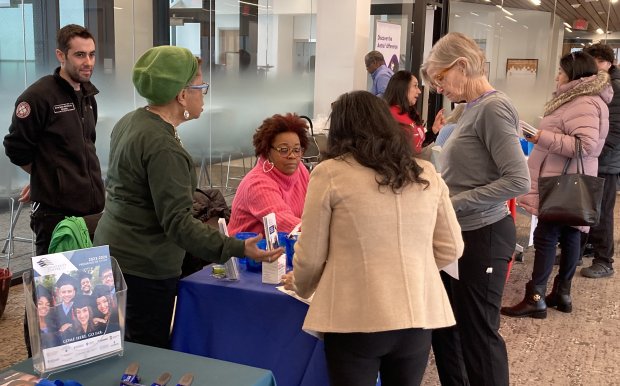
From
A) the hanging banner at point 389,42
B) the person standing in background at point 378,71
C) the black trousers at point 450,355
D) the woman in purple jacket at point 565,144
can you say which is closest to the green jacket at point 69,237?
the black trousers at point 450,355

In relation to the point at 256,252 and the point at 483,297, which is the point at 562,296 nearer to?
the point at 483,297

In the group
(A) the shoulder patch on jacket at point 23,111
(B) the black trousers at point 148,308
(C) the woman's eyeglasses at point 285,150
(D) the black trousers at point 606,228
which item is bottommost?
(D) the black trousers at point 606,228

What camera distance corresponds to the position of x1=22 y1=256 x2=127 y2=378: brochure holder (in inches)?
58.1

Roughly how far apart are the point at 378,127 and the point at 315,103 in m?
5.59

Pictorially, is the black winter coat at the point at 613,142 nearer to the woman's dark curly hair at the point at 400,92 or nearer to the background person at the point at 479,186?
the woman's dark curly hair at the point at 400,92

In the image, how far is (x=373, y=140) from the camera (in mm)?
1643

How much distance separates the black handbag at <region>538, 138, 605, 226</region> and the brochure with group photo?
2.84 metres

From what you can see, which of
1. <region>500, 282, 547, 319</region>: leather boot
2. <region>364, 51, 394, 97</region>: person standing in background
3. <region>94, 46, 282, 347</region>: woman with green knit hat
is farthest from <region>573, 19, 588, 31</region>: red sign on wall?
<region>94, 46, 282, 347</region>: woman with green knit hat

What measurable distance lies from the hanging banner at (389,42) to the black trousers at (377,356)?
590cm

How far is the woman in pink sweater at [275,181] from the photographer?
9.07 ft

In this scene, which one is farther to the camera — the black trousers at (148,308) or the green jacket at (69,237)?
the black trousers at (148,308)

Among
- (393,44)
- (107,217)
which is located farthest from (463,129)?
(393,44)

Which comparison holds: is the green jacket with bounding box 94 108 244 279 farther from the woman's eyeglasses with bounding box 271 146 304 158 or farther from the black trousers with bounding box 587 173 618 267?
the black trousers with bounding box 587 173 618 267

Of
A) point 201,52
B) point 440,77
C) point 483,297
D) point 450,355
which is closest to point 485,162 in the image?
point 440,77
